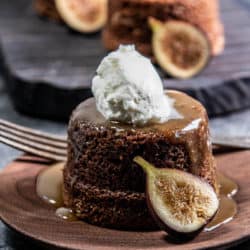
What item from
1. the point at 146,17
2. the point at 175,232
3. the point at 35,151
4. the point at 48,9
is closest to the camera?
the point at 175,232

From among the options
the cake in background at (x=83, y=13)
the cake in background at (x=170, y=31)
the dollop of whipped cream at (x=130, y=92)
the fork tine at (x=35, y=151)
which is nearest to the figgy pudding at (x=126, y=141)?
the dollop of whipped cream at (x=130, y=92)

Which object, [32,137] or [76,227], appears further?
[32,137]

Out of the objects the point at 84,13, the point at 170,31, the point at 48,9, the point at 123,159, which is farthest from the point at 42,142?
the point at 48,9

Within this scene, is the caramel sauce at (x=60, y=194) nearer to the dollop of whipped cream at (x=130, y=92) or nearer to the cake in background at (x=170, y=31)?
the dollop of whipped cream at (x=130, y=92)

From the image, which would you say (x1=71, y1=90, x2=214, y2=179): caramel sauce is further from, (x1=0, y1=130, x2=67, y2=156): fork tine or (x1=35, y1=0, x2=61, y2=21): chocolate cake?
(x1=35, y1=0, x2=61, y2=21): chocolate cake

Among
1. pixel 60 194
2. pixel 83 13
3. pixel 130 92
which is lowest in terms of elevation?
pixel 60 194

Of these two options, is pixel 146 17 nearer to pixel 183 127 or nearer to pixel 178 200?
pixel 183 127
